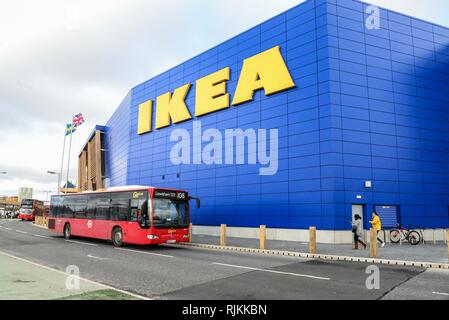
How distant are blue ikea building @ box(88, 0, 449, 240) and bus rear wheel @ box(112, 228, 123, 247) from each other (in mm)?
10349

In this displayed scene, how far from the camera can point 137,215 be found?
17875 mm

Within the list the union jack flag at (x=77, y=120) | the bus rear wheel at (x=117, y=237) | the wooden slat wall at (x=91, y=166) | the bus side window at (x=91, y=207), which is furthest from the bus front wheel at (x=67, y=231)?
the wooden slat wall at (x=91, y=166)

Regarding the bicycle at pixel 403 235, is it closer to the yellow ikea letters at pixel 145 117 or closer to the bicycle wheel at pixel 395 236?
the bicycle wheel at pixel 395 236

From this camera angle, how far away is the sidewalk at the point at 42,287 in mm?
7129

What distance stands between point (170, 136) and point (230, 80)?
9.51 metres

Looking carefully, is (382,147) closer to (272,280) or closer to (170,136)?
(272,280)

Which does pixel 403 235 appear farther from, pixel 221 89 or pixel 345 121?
pixel 221 89

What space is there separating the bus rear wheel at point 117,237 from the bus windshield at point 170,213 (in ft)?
8.73

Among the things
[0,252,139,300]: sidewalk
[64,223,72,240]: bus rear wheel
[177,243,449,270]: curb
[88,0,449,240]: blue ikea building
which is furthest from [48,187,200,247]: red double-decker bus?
[88,0,449,240]: blue ikea building

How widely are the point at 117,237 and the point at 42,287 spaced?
1141cm

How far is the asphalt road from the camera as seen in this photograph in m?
8.14

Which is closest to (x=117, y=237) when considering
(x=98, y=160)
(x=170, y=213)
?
(x=170, y=213)

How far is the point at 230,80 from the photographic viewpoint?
2956cm

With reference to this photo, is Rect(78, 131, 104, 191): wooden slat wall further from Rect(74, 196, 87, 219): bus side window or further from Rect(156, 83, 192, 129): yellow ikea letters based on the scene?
Rect(74, 196, 87, 219): bus side window
